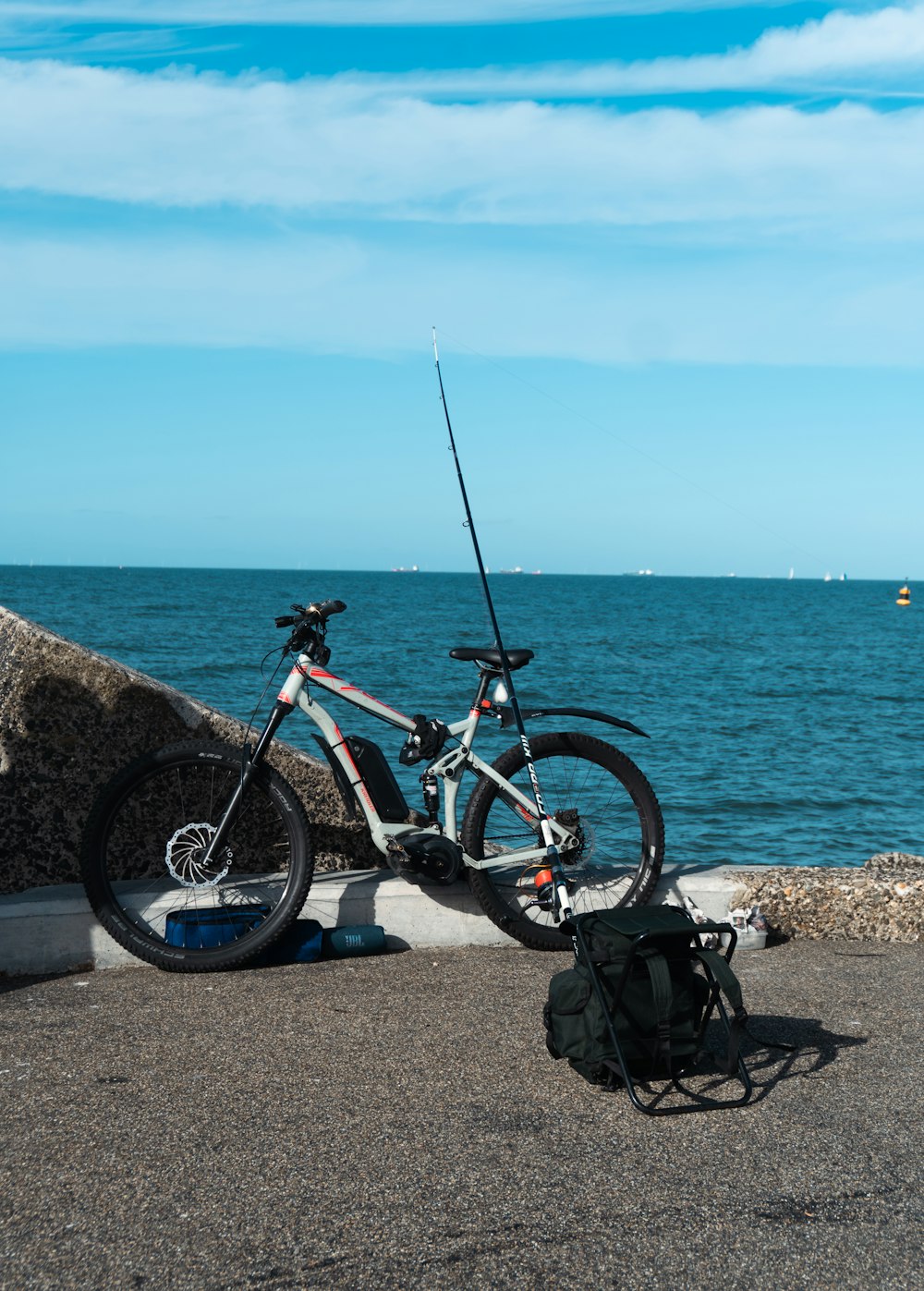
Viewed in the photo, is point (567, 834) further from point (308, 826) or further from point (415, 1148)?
point (415, 1148)

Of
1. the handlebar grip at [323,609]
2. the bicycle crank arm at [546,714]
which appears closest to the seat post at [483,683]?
the bicycle crank arm at [546,714]

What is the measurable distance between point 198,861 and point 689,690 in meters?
27.1

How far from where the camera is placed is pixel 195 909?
5113 mm

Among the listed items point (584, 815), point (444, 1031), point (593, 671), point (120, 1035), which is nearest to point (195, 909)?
point (120, 1035)

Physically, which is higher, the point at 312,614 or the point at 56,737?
the point at 312,614

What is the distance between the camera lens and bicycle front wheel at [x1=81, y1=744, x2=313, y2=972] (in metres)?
4.93

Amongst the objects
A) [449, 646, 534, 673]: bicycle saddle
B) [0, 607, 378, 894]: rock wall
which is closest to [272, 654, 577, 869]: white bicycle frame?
[449, 646, 534, 673]: bicycle saddle

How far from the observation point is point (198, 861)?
5.14 m

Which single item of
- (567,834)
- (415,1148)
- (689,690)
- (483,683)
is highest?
(483,683)

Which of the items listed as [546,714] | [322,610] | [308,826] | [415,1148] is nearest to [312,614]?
[322,610]

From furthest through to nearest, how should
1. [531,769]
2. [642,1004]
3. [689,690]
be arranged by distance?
[689,690] < [531,769] < [642,1004]

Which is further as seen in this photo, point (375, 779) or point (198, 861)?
point (375, 779)

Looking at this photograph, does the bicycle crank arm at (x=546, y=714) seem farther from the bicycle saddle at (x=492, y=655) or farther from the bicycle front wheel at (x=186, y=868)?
the bicycle front wheel at (x=186, y=868)

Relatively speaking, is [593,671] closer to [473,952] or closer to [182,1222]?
[473,952]
